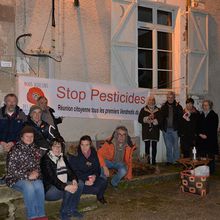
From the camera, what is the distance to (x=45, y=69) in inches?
299

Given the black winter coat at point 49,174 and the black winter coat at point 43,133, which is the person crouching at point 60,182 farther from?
the black winter coat at point 43,133

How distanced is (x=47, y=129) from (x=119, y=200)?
1637mm

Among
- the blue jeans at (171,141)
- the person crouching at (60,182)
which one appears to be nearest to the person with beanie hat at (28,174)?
the person crouching at (60,182)

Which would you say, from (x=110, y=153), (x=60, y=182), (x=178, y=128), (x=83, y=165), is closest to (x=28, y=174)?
(x=60, y=182)

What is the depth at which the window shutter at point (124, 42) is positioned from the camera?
27.6ft

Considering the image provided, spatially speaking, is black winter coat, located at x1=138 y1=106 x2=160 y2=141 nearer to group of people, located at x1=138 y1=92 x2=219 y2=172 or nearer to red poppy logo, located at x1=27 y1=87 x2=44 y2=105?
group of people, located at x1=138 y1=92 x2=219 y2=172

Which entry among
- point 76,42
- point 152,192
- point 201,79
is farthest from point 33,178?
point 201,79

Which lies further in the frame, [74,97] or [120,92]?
[120,92]

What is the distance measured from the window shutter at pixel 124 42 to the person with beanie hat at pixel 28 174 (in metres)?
3.77

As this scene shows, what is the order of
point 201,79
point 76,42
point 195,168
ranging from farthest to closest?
1. point 201,79
2. point 76,42
3. point 195,168

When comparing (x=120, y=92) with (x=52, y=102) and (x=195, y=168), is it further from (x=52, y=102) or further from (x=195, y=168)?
(x=195, y=168)

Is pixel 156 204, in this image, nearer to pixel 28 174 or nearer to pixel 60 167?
pixel 60 167

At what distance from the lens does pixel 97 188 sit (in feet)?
18.1

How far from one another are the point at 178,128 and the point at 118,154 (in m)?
2.21
